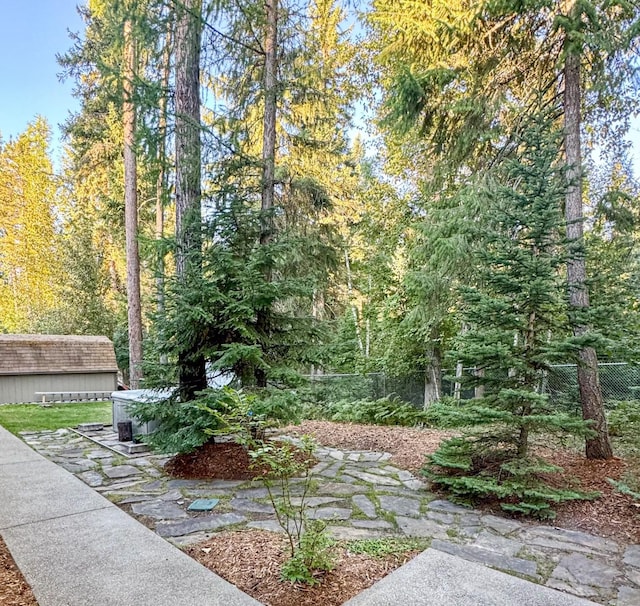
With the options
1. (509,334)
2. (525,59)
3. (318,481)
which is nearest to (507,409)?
(509,334)

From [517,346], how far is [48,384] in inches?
539

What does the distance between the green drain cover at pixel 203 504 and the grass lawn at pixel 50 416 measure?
537 cm

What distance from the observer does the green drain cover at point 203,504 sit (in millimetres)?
3475

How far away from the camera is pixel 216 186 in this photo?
5293 millimetres

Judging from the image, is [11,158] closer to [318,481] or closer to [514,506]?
[318,481]

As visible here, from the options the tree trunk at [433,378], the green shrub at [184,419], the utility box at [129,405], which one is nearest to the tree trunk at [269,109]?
the green shrub at [184,419]

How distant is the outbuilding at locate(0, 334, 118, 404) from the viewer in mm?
12375

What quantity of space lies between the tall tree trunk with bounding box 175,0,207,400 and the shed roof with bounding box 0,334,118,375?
401 inches

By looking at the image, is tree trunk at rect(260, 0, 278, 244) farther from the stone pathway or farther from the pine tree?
the stone pathway

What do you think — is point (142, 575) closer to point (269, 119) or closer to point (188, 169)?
point (188, 169)

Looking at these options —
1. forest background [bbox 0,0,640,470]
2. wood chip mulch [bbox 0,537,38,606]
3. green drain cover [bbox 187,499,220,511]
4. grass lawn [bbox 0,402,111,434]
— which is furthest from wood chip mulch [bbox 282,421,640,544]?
grass lawn [bbox 0,402,111,434]

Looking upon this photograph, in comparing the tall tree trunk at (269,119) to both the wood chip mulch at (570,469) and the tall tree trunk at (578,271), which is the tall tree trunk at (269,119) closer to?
the wood chip mulch at (570,469)

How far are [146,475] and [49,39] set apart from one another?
13.3m

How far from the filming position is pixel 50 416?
9133mm
